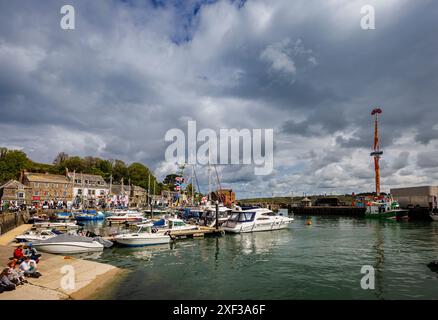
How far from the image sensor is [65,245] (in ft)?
92.2

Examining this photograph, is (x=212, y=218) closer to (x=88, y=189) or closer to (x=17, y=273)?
(x=17, y=273)

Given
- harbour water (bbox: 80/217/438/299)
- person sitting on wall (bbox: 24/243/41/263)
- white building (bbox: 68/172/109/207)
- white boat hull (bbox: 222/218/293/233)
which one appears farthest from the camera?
white building (bbox: 68/172/109/207)

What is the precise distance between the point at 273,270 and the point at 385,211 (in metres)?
72.3

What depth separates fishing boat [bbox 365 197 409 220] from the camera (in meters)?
75.6

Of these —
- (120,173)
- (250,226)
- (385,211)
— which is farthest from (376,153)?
(120,173)

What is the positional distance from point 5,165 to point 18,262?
11053 centimetres

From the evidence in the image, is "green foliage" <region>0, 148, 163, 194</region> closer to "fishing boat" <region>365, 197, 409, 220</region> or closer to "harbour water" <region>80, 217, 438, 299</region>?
"fishing boat" <region>365, 197, 409, 220</region>

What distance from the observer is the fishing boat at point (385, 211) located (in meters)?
75.6

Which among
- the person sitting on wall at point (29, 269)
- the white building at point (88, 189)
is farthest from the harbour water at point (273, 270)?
the white building at point (88, 189)

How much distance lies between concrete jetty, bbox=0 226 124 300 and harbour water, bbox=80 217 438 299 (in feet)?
3.88

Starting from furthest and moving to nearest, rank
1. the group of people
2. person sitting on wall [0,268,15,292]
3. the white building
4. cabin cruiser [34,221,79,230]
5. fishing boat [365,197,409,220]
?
the white building < fishing boat [365,197,409,220] < cabin cruiser [34,221,79,230] < the group of people < person sitting on wall [0,268,15,292]

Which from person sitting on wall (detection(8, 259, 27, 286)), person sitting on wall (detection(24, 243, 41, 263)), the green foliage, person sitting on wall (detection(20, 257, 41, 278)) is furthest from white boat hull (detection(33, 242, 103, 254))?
the green foliage
